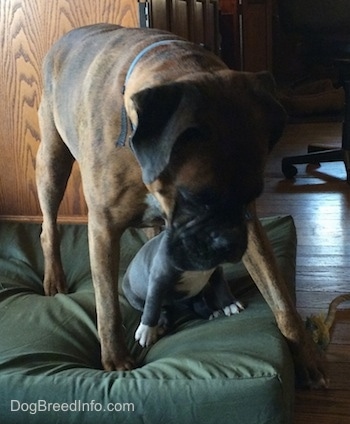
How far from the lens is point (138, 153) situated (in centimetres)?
125

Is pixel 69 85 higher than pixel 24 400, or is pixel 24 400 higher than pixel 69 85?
pixel 69 85

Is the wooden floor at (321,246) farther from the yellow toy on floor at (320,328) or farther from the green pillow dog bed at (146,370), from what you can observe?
the green pillow dog bed at (146,370)

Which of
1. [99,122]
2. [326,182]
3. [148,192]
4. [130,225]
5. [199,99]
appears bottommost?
[326,182]

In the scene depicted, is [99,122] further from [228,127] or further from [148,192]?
[228,127]

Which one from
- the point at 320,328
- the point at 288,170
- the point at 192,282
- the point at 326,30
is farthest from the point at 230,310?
the point at 326,30

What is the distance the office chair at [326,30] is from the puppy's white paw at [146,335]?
1.99 meters

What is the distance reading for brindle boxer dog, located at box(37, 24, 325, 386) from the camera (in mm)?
1216

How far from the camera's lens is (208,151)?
122 cm

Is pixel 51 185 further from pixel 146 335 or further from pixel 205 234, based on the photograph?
pixel 205 234

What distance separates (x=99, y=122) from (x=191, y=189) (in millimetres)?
376

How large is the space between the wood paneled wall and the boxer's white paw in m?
0.89

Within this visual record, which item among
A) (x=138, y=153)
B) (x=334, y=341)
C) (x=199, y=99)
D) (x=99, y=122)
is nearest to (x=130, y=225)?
(x=99, y=122)

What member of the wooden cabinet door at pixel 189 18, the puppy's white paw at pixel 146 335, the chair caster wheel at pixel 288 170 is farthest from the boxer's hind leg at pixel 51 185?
the chair caster wheel at pixel 288 170

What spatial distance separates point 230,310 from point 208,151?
0.63 m
